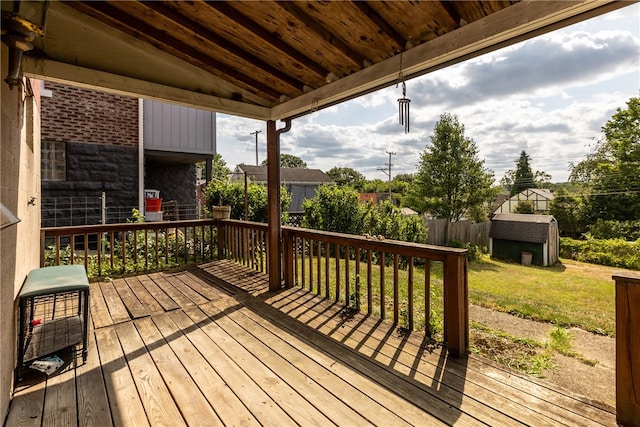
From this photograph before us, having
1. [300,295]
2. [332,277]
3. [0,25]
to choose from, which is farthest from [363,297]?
[0,25]

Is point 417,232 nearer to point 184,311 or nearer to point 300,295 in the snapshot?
point 300,295

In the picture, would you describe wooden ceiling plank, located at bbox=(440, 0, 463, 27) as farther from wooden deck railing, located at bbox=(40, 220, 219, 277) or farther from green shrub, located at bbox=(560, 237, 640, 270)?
green shrub, located at bbox=(560, 237, 640, 270)

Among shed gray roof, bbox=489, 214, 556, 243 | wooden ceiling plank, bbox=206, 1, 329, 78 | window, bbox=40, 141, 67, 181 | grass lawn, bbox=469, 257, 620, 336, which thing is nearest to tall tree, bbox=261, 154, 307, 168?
shed gray roof, bbox=489, 214, 556, 243

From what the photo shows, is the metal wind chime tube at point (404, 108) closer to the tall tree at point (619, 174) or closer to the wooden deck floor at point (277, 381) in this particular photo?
the wooden deck floor at point (277, 381)

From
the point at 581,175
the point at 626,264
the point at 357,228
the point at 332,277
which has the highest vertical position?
the point at 581,175

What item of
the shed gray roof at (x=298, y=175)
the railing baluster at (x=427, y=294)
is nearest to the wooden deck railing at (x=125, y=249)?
the railing baluster at (x=427, y=294)

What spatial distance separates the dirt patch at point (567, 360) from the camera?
97.0 inches

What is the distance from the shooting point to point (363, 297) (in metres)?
4.45

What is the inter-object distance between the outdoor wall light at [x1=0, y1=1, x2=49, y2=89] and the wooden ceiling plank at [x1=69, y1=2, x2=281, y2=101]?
682 mm

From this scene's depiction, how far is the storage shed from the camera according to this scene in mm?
13906

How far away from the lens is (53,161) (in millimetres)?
6453

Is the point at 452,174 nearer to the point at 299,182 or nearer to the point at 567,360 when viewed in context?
the point at 299,182

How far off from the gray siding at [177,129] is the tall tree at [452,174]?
1182cm

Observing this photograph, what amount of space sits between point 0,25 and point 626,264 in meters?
18.7
